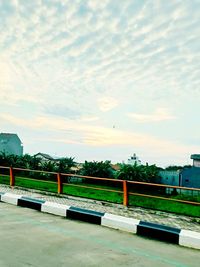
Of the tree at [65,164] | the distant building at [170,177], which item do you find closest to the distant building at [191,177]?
the distant building at [170,177]

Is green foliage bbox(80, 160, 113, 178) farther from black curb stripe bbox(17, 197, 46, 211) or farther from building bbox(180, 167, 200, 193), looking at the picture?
black curb stripe bbox(17, 197, 46, 211)

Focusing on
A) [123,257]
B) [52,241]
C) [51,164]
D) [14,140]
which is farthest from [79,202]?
[14,140]

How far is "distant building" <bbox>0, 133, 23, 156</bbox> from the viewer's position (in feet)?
317

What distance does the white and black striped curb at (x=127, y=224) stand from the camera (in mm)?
6074

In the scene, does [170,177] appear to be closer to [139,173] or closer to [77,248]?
[139,173]

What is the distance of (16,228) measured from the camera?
638 cm

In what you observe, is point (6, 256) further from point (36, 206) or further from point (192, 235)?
point (36, 206)

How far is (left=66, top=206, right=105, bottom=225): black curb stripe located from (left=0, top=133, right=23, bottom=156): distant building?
90236 mm

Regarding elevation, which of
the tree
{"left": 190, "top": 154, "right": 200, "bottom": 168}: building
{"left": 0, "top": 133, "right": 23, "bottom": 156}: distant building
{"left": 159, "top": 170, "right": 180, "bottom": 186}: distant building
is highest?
{"left": 0, "top": 133, "right": 23, "bottom": 156}: distant building

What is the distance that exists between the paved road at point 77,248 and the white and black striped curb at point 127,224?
0.25 m

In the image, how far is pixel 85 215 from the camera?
7777mm

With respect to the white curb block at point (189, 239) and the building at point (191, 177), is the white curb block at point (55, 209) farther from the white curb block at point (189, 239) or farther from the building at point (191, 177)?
the building at point (191, 177)

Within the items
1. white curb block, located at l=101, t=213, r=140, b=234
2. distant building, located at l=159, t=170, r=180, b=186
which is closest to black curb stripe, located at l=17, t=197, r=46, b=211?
white curb block, located at l=101, t=213, r=140, b=234

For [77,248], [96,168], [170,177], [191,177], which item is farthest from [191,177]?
[77,248]
